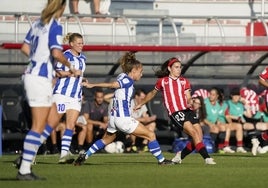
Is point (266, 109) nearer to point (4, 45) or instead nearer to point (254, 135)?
point (254, 135)

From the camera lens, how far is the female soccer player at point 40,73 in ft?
43.7

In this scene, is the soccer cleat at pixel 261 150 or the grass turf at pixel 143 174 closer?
the grass turf at pixel 143 174

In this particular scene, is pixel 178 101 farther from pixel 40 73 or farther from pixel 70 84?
pixel 40 73

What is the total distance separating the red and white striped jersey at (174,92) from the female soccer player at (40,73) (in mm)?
4762

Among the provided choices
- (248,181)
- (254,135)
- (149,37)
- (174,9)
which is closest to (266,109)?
(254,135)

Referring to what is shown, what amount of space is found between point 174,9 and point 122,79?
492 inches

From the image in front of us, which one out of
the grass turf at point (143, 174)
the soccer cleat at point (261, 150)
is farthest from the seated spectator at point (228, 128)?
the grass turf at point (143, 174)

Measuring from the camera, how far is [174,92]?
59.7ft

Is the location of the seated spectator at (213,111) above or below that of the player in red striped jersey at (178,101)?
below

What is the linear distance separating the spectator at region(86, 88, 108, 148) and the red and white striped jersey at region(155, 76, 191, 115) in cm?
612

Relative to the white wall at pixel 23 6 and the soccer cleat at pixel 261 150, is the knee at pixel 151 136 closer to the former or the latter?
the soccer cleat at pixel 261 150

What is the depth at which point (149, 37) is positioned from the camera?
25.1m

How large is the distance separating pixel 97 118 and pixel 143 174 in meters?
9.85

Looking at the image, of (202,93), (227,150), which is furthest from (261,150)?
(202,93)
